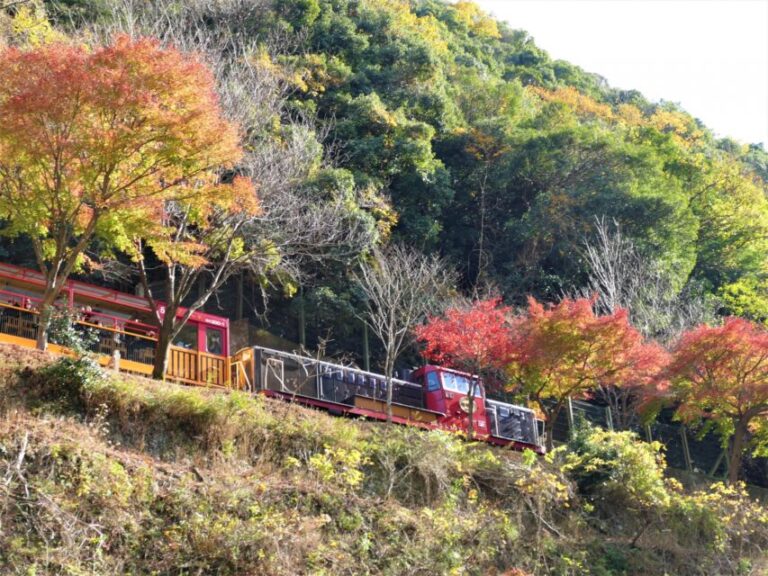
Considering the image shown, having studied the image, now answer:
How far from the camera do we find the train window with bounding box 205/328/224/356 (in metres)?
20.3

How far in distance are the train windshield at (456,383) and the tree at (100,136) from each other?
29.5 ft

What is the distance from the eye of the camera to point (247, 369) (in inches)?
730

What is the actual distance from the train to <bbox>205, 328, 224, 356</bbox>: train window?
26mm

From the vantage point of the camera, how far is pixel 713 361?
1872 centimetres

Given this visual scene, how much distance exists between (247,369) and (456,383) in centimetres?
556

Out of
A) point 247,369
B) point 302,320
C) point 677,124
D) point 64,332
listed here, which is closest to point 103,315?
point 247,369

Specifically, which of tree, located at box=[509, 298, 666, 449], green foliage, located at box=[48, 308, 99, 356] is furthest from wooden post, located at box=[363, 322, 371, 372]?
green foliage, located at box=[48, 308, 99, 356]

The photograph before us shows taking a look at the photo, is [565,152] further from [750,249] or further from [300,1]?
[300,1]

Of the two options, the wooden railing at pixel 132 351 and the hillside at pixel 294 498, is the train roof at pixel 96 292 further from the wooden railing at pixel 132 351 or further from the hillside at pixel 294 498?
the hillside at pixel 294 498

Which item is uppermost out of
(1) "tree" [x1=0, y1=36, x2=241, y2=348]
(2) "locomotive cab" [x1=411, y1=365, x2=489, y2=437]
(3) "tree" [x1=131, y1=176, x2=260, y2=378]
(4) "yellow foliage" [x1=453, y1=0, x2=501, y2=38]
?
(4) "yellow foliage" [x1=453, y1=0, x2=501, y2=38]

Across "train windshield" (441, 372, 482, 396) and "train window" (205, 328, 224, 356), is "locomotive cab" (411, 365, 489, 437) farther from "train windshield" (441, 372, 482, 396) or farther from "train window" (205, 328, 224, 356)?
"train window" (205, 328, 224, 356)

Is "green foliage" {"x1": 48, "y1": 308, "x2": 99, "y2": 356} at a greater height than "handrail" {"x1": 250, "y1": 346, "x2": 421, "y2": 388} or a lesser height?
greater


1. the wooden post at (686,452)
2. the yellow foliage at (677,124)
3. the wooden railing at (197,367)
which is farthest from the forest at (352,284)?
the yellow foliage at (677,124)

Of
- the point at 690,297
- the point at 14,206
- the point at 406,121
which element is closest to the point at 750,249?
the point at 690,297
